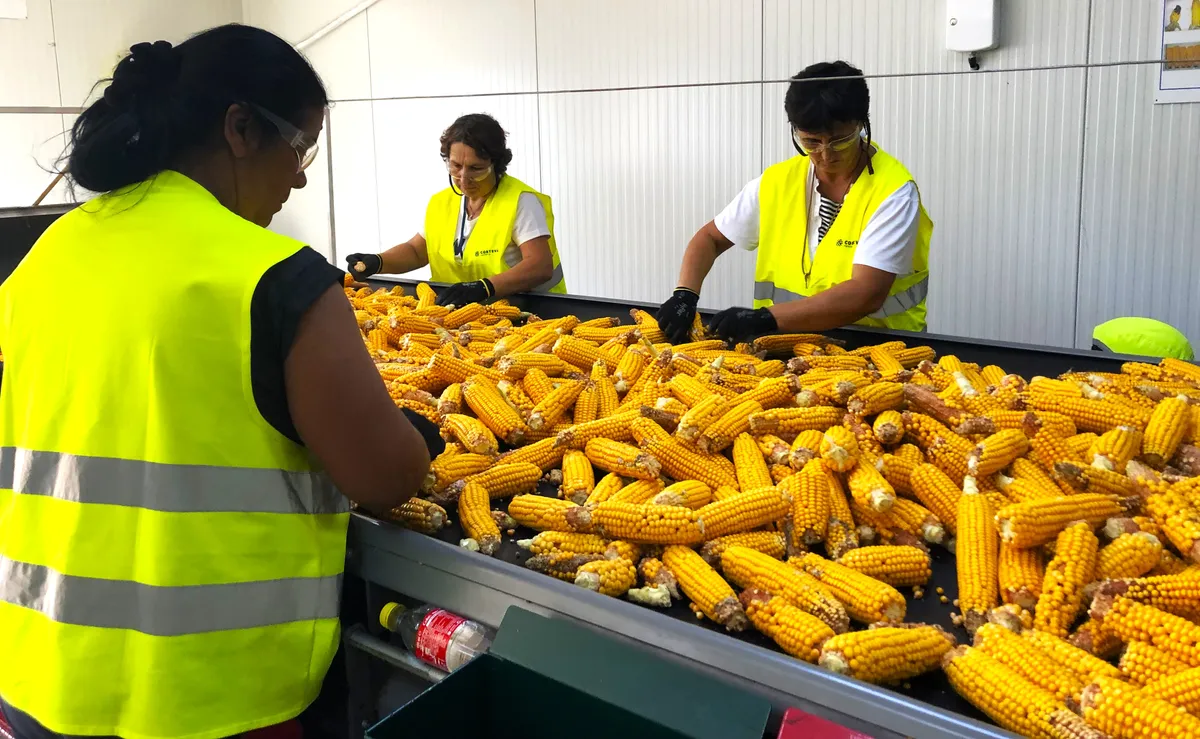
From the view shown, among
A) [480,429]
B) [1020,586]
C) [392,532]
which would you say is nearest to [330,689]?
[392,532]

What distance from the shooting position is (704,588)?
1.25 meters

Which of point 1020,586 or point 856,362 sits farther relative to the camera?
point 856,362

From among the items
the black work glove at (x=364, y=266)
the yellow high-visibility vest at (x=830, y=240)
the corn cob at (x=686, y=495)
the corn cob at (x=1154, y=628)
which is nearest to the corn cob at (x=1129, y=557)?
the corn cob at (x=1154, y=628)

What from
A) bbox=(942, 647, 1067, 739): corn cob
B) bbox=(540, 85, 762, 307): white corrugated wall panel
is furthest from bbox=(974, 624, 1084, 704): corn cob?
bbox=(540, 85, 762, 307): white corrugated wall panel

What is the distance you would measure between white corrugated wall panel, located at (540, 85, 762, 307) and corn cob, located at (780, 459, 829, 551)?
3.73 meters

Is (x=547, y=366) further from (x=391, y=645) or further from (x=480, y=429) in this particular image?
(x=391, y=645)

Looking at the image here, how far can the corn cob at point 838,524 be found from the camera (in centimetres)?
140

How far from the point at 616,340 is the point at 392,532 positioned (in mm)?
1168

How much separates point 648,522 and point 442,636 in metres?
0.35

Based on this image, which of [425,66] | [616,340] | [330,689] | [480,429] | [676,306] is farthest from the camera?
[425,66]

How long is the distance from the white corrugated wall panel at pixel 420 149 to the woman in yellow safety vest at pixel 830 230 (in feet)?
10.0

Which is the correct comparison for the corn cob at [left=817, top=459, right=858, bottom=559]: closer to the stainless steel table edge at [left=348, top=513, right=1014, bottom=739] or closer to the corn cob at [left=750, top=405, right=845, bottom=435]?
the corn cob at [left=750, top=405, right=845, bottom=435]

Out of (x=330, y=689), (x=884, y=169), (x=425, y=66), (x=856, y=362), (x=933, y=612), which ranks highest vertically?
(x=425, y=66)

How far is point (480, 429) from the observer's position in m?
1.87
